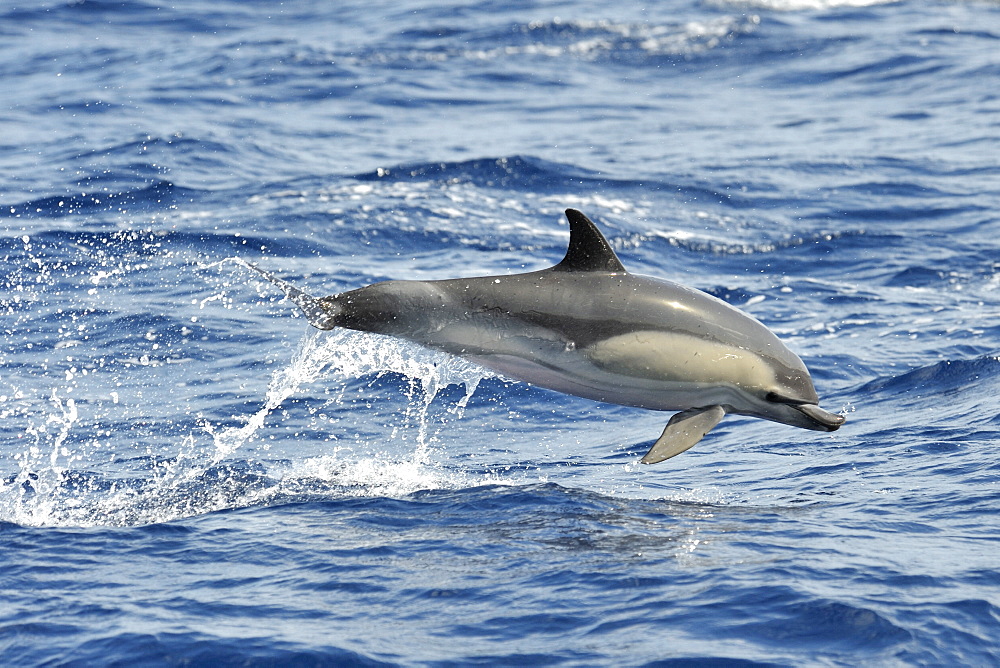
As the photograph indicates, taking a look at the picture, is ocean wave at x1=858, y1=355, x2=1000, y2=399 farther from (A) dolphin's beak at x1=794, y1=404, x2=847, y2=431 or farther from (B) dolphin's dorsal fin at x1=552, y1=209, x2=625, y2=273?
(B) dolphin's dorsal fin at x1=552, y1=209, x2=625, y2=273

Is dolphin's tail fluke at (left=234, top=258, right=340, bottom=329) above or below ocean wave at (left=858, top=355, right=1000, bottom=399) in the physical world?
above

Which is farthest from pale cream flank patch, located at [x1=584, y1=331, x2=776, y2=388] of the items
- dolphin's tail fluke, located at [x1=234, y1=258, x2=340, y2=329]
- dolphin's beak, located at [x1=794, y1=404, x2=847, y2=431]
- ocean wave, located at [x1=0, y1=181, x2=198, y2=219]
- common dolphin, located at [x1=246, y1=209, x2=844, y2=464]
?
ocean wave, located at [x1=0, y1=181, x2=198, y2=219]

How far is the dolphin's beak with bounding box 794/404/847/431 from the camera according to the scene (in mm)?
7584

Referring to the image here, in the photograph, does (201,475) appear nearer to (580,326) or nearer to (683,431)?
(580,326)

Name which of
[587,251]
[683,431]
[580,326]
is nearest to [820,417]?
[683,431]

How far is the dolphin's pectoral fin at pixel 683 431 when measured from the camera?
7.00 m

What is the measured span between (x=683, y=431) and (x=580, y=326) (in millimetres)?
785

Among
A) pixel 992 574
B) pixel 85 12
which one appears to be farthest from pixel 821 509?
pixel 85 12

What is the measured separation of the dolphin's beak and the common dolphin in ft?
1.54

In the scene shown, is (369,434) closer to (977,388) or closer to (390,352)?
(390,352)

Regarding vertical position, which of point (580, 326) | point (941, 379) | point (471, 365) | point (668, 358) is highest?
point (580, 326)

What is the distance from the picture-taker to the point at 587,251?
716 cm

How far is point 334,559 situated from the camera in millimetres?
7023

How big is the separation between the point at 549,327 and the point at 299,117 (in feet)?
47.9
